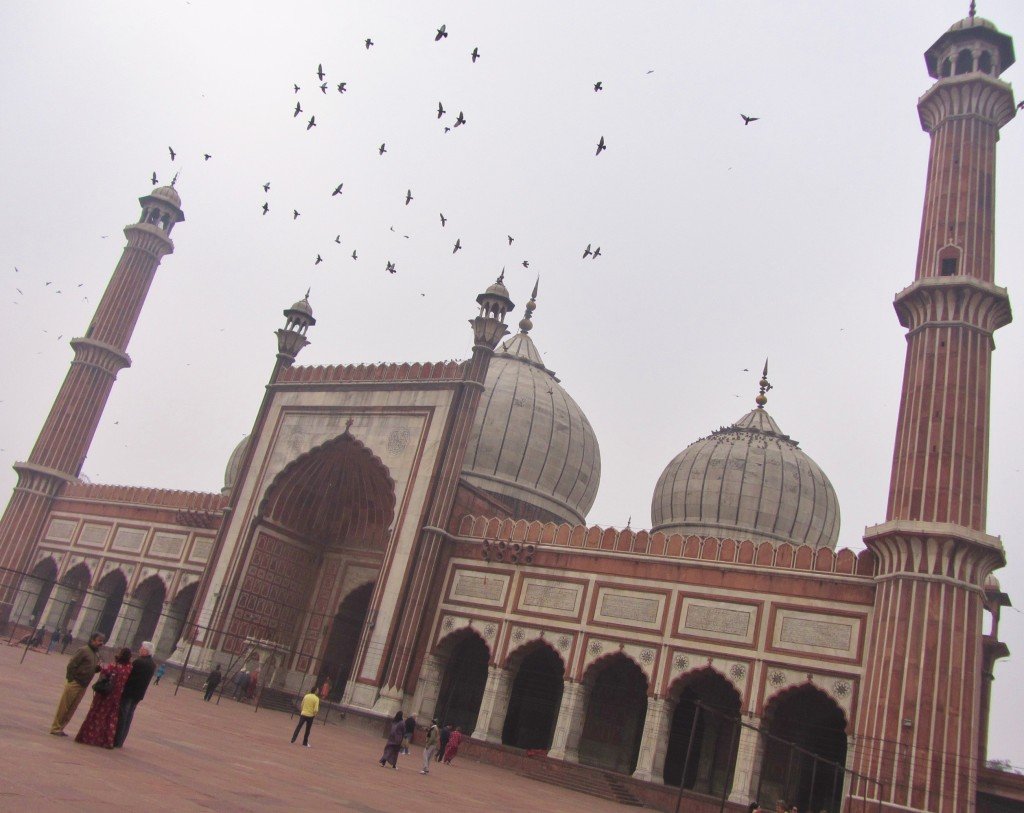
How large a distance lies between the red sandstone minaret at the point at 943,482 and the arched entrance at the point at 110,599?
19.0 metres

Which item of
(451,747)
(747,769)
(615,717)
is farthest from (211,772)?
(615,717)

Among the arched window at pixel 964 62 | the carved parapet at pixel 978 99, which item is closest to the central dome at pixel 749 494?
the carved parapet at pixel 978 99

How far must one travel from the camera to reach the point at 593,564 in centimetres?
1603

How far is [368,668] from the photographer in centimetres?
1648

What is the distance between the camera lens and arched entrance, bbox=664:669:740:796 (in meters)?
15.1

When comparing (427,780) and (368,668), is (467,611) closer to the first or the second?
(368,668)

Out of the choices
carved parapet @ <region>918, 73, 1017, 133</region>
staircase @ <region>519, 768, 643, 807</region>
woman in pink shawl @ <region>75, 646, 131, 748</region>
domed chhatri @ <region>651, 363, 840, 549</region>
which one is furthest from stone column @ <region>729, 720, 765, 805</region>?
carved parapet @ <region>918, 73, 1017, 133</region>

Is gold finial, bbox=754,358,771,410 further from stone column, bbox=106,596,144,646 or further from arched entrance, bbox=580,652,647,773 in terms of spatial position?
stone column, bbox=106,596,144,646

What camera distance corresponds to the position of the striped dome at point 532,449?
22156mm

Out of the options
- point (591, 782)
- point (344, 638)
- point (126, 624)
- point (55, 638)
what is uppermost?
point (344, 638)

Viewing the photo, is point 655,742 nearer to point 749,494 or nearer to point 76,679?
point 749,494

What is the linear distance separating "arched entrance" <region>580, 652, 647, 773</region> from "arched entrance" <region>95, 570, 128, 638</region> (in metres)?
13.7

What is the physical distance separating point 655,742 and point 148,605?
15.3 meters

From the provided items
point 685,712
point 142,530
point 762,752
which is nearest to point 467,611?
point 685,712
